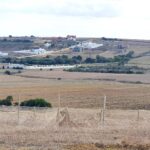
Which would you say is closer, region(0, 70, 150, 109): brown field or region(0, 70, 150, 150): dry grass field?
region(0, 70, 150, 150): dry grass field

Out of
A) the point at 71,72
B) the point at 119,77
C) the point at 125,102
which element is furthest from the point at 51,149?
the point at 71,72

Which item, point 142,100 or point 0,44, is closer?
point 142,100

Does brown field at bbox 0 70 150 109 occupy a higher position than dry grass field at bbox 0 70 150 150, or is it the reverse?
dry grass field at bbox 0 70 150 150

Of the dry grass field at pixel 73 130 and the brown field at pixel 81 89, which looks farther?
the brown field at pixel 81 89

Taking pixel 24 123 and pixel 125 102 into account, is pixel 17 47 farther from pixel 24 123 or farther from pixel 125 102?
pixel 24 123

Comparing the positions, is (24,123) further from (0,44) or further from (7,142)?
(0,44)

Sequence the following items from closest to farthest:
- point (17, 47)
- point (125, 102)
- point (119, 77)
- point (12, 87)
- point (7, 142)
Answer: point (7, 142)
point (125, 102)
point (12, 87)
point (119, 77)
point (17, 47)

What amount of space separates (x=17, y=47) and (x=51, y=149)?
168 meters

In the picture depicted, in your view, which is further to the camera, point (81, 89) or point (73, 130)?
point (81, 89)

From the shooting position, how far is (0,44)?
188 metres

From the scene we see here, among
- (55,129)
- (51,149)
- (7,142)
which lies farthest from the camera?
(55,129)

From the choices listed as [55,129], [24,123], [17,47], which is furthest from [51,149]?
[17,47]

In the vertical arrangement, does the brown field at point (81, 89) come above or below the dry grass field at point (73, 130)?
below

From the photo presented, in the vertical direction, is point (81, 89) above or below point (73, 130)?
below
